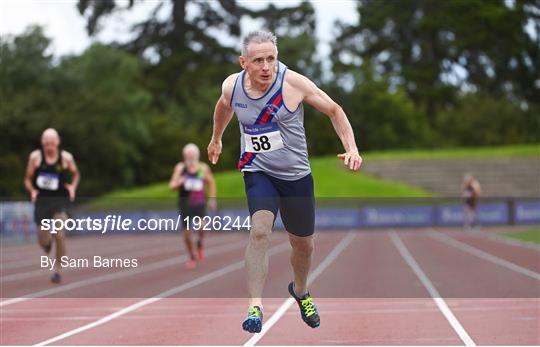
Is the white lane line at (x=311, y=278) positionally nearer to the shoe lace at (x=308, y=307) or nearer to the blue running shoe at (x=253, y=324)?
the shoe lace at (x=308, y=307)

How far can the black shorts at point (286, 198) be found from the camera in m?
6.11

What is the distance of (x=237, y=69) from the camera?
36219 millimetres

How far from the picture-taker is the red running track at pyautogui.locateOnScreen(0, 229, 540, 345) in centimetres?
790

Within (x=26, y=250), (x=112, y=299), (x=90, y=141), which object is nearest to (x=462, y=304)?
(x=112, y=299)

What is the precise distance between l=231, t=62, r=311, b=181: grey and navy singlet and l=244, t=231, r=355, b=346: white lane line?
1.84m

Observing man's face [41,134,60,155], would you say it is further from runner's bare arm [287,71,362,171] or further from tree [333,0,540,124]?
tree [333,0,540,124]

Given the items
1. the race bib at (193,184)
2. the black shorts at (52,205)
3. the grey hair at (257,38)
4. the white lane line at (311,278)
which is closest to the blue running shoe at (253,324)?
the grey hair at (257,38)

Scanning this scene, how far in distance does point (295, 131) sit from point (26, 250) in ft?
62.9

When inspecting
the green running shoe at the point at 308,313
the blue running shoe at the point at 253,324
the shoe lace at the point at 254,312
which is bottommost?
the green running shoe at the point at 308,313

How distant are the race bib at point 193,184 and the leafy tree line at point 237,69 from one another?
8.92ft

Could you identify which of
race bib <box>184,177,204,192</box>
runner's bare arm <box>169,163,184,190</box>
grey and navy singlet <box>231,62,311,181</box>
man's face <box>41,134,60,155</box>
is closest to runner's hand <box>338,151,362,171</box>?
grey and navy singlet <box>231,62,311,181</box>

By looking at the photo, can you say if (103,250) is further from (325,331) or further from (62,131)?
(62,131)

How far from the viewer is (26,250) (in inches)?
949

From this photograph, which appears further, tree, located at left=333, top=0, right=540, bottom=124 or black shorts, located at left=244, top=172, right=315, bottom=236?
tree, located at left=333, top=0, right=540, bottom=124
